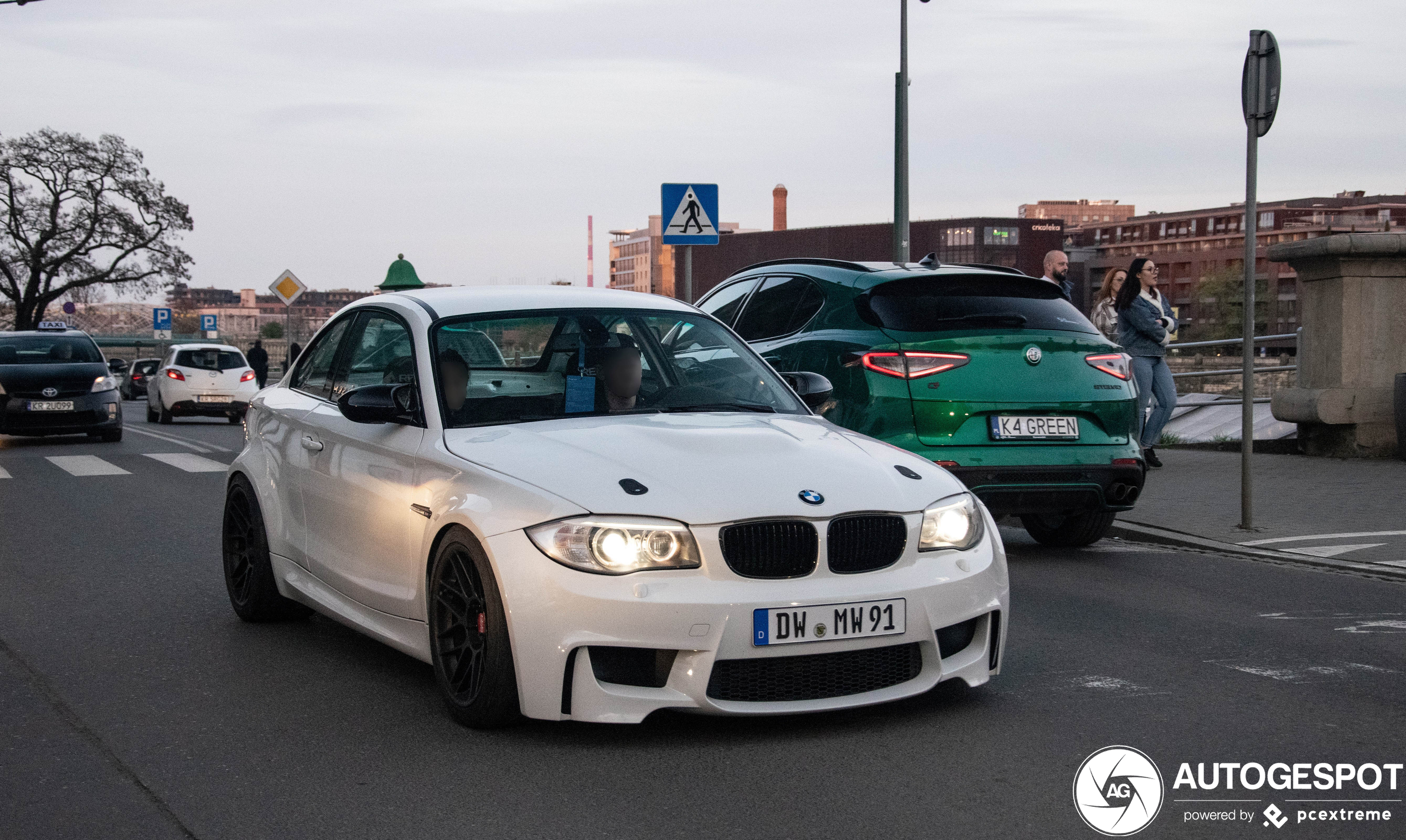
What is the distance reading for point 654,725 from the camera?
15.6 ft

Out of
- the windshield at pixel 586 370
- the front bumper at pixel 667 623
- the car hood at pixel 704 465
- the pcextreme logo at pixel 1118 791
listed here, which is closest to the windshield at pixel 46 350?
the windshield at pixel 586 370

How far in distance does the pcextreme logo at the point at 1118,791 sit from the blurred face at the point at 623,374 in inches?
84.6

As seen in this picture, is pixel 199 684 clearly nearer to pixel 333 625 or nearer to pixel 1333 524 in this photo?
pixel 333 625

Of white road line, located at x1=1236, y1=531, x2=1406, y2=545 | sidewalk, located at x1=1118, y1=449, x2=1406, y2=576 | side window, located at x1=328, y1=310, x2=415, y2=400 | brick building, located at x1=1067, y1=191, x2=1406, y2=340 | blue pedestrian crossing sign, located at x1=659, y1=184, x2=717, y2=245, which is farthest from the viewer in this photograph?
brick building, located at x1=1067, y1=191, x2=1406, y2=340

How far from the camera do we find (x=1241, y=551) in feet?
29.2

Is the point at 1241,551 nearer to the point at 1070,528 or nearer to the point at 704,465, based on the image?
the point at 1070,528

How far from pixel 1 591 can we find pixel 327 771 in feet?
13.6

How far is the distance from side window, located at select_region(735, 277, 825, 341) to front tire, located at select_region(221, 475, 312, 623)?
341 cm

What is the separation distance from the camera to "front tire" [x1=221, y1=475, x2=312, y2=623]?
6484mm

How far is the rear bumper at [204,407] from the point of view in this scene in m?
28.0

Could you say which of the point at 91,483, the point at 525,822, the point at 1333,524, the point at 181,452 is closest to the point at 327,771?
the point at 525,822

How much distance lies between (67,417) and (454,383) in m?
17.4

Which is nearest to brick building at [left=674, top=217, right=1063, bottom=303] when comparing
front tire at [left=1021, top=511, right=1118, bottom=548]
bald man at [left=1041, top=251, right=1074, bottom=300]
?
bald man at [left=1041, top=251, right=1074, bottom=300]

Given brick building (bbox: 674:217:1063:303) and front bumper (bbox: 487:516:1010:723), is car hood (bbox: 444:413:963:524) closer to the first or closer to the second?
front bumper (bbox: 487:516:1010:723)
